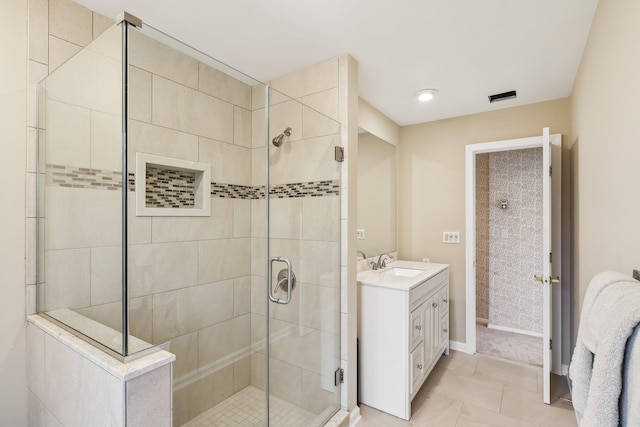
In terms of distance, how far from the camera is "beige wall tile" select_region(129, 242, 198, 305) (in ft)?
4.77

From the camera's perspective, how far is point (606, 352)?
2.38 ft

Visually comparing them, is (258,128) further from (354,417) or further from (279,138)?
(354,417)

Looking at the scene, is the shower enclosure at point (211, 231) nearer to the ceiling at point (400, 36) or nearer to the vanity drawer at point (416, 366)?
the ceiling at point (400, 36)

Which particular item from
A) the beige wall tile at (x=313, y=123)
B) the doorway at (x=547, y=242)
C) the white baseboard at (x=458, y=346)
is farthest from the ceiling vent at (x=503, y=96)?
the white baseboard at (x=458, y=346)

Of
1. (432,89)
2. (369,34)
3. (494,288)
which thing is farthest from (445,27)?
(494,288)

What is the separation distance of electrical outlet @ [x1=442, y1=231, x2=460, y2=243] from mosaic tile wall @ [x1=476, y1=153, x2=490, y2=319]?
957mm

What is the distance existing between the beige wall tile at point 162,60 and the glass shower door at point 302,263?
469 mm

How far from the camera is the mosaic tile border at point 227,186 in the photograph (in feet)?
4.32

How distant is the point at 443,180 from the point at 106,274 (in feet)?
9.87

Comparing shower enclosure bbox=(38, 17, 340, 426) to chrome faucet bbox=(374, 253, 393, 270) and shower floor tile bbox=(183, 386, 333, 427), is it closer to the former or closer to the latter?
shower floor tile bbox=(183, 386, 333, 427)

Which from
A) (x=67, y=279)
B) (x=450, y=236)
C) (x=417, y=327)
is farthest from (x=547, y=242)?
(x=67, y=279)

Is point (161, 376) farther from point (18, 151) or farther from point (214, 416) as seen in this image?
point (18, 151)

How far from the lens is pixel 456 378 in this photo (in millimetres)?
2623

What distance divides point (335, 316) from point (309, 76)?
67.3 inches
